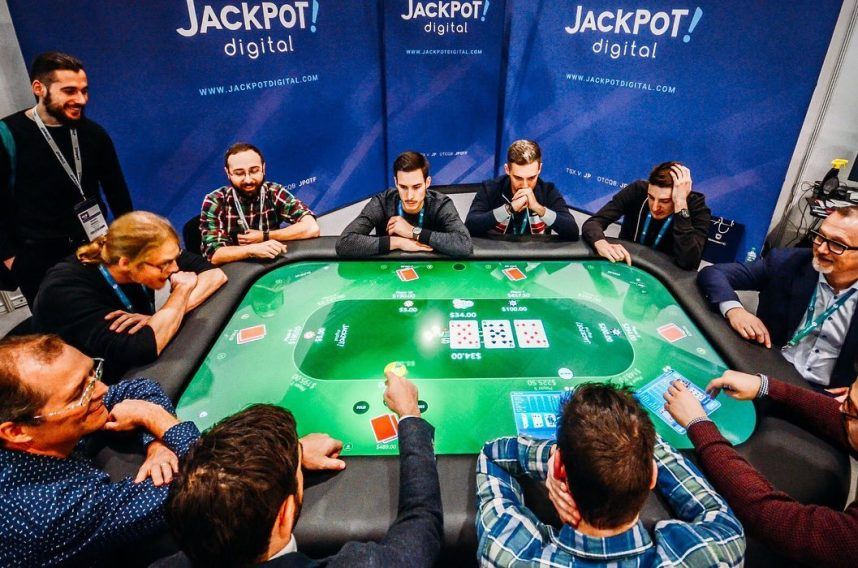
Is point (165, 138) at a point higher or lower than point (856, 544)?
higher

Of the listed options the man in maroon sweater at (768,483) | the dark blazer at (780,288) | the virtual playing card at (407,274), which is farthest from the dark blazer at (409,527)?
the dark blazer at (780,288)

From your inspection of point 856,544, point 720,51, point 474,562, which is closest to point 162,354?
point 474,562

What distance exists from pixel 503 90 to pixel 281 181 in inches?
113

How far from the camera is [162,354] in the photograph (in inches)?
78.3

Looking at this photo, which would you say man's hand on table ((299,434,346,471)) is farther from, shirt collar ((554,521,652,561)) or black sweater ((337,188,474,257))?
black sweater ((337,188,474,257))

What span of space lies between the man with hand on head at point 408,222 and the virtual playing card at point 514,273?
240 mm

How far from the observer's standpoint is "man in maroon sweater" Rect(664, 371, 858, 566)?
50.4 inches

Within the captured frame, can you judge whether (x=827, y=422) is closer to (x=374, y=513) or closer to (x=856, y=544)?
(x=856, y=544)

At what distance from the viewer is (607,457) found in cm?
110

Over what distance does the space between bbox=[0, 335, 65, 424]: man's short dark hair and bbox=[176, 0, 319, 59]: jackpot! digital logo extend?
3333mm

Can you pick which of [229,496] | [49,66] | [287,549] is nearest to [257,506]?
[229,496]

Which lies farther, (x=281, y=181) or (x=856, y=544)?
(x=281, y=181)

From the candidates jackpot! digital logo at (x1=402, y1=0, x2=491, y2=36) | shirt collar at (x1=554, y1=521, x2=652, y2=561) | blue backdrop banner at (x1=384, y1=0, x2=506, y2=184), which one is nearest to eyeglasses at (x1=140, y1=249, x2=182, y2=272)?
shirt collar at (x1=554, y1=521, x2=652, y2=561)

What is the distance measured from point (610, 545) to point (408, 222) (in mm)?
2241
